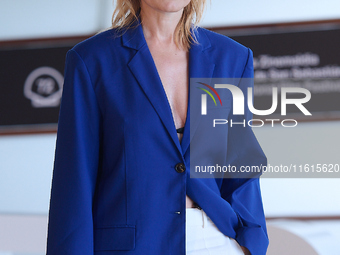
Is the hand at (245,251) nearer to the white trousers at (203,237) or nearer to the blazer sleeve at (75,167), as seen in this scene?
the white trousers at (203,237)

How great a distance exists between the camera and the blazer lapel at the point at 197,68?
100cm

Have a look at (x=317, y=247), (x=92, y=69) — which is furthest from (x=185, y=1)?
(x=317, y=247)

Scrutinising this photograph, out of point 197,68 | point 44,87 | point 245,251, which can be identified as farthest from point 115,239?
point 44,87

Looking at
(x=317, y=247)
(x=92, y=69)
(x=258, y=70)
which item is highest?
(x=258, y=70)

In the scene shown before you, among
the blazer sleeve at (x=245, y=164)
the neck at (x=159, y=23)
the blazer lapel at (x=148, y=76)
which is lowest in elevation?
the blazer sleeve at (x=245, y=164)

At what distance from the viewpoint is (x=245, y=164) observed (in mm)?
1129

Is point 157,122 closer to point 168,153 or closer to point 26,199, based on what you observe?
point 168,153

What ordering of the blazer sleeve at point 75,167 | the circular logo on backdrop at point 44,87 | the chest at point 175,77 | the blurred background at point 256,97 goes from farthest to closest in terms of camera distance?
the circular logo on backdrop at point 44,87
the blurred background at point 256,97
the chest at point 175,77
the blazer sleeve at point 75,167

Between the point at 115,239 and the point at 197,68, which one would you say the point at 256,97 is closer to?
the point at 197,68

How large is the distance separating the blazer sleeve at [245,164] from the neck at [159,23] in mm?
226

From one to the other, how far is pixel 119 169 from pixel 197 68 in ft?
1.08

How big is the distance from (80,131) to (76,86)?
4.2 inches

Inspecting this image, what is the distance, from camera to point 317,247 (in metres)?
2.99

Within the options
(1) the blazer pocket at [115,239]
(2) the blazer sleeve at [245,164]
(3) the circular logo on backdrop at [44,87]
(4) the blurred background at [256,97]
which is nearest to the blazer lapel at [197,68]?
(2) the blazer sleeve at [245,164]
